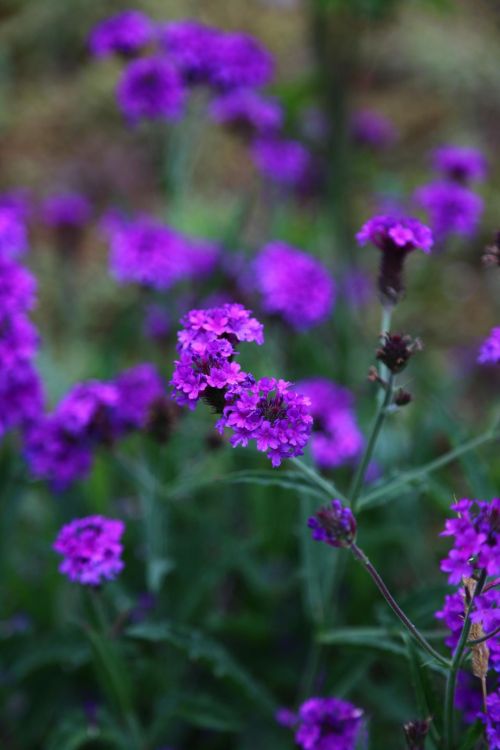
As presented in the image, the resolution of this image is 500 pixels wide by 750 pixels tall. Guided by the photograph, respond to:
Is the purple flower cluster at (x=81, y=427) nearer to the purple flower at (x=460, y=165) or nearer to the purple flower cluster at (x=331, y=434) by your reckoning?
the purple flower cluster at (x=331, y=434)

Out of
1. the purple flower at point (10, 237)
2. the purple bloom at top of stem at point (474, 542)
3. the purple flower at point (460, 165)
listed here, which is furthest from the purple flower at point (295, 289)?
the purple bloom at top of stem at point (474, 542)

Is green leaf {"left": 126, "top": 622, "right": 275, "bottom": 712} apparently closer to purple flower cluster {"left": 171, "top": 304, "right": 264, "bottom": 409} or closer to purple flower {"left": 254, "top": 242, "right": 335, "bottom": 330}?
purple flower cluster {"left": 171, "top": 304, "right": 264, "bottom": 409}

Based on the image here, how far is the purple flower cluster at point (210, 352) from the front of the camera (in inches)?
34.5

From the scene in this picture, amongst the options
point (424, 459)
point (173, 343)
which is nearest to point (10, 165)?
point (173, 343)

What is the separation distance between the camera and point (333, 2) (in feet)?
6.12

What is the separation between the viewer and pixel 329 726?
1016 mm

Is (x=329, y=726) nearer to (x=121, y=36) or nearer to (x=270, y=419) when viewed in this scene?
(x=270, y=419)

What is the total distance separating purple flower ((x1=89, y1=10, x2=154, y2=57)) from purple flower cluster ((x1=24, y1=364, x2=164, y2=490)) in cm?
93

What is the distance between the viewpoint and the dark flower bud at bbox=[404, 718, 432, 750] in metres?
0.87

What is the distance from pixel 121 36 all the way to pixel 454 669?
157 centimetres

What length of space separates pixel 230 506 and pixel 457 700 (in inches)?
35.3

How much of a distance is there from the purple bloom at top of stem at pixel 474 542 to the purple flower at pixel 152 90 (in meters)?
1.32

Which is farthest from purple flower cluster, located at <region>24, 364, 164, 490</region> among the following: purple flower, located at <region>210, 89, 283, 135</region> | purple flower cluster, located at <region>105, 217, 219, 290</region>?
purple flower, located at <region>210, 89, 283, 135</region>

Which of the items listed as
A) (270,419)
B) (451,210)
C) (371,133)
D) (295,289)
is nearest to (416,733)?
(270,419)
